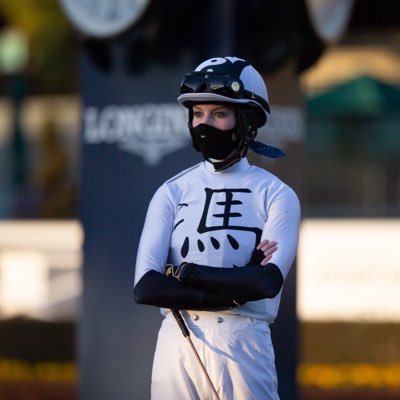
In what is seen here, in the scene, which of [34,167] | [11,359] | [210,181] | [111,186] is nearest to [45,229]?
[11,359]

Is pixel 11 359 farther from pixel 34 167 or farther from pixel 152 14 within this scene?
pixel 34 167

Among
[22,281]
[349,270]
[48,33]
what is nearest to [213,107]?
[349,270]

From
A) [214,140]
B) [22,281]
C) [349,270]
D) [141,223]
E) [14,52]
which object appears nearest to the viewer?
[214,140]

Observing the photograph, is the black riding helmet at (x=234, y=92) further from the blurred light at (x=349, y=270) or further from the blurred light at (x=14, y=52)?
the blurred light at (x=14, y=52)

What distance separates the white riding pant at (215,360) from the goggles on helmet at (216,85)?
71 centimetres

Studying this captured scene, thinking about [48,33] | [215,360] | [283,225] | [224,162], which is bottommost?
[215,360]

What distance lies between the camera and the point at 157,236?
15.6 feet

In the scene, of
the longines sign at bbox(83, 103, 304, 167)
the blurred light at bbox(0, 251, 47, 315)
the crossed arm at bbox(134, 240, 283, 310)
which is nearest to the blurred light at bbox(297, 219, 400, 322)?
the blurred light at bbox(0, 251, 47, 315)

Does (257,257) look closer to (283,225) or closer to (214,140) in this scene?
(283,225)

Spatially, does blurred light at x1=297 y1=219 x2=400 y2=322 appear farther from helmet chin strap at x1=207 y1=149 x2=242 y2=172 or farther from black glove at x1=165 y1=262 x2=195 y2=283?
black glove at x1=165 y1=262 x2=195 y2=283

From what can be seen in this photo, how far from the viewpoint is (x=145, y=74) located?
7.48 metres

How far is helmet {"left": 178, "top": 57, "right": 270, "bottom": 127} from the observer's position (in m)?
4.70

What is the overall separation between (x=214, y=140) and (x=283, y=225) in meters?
0.36

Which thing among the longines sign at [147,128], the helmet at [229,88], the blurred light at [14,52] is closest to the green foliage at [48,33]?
the blurred light at [14,52]
